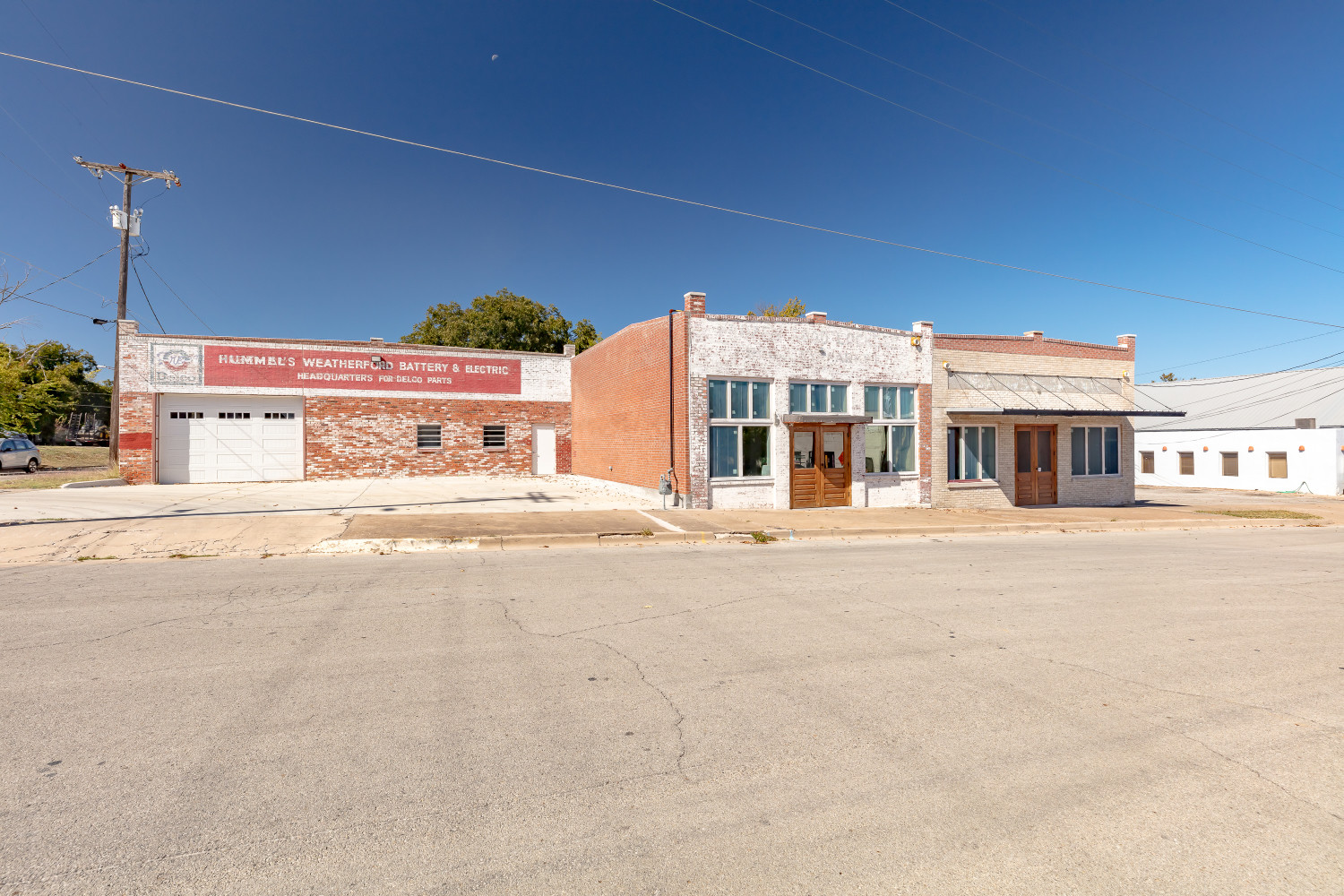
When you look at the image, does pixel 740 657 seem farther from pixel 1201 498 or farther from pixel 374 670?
pixel 1201 498

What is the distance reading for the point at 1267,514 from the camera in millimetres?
19500

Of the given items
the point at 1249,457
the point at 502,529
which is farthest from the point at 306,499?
the point at 1249,457

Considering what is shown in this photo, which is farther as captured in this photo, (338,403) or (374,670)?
(338,403)

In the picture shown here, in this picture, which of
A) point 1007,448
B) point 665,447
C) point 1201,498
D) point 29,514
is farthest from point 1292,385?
point 29,514

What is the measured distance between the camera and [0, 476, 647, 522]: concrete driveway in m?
15.0

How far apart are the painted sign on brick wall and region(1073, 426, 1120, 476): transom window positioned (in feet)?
72.6

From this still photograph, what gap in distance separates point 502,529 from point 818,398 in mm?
10314

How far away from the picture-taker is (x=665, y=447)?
1844cm

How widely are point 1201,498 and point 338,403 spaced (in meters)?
36.8

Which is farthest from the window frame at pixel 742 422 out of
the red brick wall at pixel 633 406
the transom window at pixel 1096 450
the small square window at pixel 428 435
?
the small square window at pixel 428 435

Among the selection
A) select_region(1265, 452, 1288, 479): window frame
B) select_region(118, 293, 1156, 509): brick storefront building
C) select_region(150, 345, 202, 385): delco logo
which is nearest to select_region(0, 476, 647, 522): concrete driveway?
select_region(118, 293, 1156, 509): brick storefront building

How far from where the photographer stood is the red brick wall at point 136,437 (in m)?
24.2

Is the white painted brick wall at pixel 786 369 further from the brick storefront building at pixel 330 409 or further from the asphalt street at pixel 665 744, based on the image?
the brick storefront building at pixel 330 409

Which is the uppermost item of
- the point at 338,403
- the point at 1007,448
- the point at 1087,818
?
the point at 338,403
